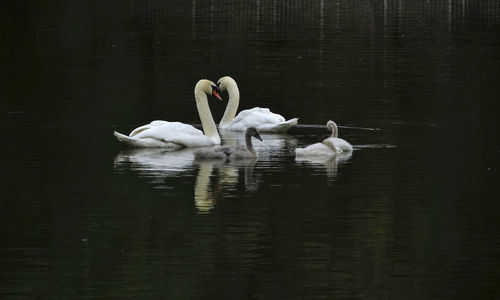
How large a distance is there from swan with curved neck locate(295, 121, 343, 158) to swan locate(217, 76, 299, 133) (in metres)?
2.87

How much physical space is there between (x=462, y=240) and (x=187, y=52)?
27673mm

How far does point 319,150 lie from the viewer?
20375 millimetres

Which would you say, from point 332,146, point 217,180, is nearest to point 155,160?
point 217,180

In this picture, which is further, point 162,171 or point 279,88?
point 279,88

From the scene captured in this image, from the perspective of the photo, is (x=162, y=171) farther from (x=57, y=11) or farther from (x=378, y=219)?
(x=57, y=11)

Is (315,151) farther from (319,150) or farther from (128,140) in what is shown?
(128,140)

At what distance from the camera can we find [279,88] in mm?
31484

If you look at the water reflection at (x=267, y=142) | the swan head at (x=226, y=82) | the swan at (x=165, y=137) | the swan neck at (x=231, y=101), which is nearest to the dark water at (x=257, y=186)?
the water reflection at (x=267, y=142)

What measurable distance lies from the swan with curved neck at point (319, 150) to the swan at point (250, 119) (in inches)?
113

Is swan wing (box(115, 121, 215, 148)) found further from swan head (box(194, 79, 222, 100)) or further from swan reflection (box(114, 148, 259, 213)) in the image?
swan head (box(194, 79, 222, 100))

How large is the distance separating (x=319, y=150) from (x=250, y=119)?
4.01 meters

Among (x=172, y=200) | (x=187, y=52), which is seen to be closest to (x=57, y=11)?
(x=187, y=52)

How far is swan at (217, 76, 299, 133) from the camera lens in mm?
23844

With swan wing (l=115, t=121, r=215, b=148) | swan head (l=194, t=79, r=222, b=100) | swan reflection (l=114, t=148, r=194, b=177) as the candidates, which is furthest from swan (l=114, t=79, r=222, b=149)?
swan head (l=194, t=79, r=222, b=100)
